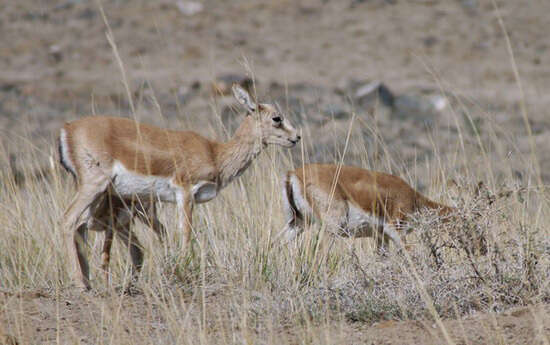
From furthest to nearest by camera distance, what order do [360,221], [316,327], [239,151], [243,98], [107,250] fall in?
[360,221] → [243,98] → [239,151] → [107,250] → [316,327]

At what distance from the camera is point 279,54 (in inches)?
840

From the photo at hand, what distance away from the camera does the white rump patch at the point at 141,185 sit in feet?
22.9

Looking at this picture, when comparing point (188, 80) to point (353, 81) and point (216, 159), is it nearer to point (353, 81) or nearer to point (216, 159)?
point (353, 81)

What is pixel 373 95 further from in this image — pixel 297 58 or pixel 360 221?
pixel 360 221

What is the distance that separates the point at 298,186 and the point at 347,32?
15.3 m

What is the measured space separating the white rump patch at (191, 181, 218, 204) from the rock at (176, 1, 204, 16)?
1642 centimetres

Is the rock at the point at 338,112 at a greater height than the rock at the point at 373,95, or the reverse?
the rock at the point at 338,112

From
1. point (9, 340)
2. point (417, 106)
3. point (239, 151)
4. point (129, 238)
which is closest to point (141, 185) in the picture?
point (129, 238)

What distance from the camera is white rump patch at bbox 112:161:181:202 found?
699 cm

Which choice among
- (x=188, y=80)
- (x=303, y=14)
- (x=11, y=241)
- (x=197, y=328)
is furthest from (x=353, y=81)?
(x=197, y=328)

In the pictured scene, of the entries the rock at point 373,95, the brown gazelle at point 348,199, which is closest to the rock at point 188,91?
the rock at point 373,95

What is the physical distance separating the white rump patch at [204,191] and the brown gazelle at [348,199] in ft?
2.20

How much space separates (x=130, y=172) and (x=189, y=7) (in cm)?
1728

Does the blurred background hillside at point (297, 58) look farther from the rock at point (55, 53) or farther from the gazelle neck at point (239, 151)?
the gazelle neck at point (239, 151)
